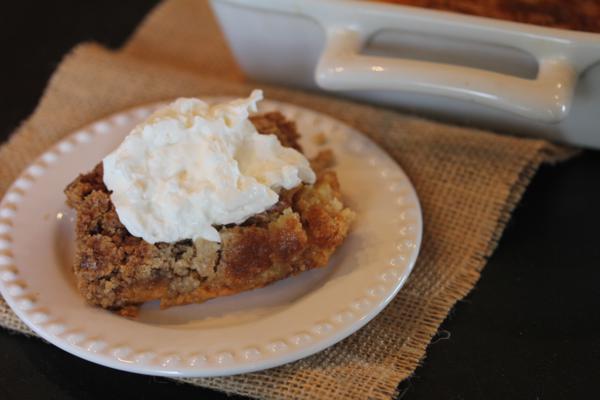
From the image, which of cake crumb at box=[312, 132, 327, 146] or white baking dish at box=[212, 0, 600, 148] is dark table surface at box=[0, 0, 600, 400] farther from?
cake crumb at box=[312, 132, 327, 146]

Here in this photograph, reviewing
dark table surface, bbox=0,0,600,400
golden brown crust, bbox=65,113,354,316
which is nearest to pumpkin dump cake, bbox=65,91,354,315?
golden brown crust, bbox=65,113,354,316

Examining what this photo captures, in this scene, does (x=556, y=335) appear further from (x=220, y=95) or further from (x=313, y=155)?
(x=220, y=95)

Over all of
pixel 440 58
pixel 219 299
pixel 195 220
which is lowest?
pixel 219 299

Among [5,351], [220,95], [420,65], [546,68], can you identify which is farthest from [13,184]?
[546,68]

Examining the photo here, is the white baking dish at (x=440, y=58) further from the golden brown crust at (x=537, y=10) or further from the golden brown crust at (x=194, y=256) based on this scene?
the golden brown crust at (x=194, y=256)

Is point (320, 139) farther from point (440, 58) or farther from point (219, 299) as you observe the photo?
point (219, 299)

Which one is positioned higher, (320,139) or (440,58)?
(440,58)

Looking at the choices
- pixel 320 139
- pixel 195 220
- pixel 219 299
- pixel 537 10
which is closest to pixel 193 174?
pixel 195 220
